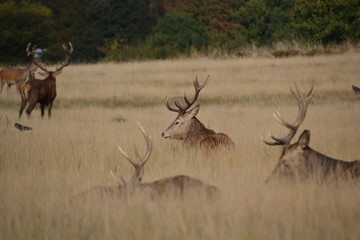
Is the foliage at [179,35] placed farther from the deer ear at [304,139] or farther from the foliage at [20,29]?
the deer ear at [304,139]

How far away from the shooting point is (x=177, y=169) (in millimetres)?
7602

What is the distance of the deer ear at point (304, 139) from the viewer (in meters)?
5.97

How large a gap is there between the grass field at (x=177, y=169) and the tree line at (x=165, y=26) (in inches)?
557

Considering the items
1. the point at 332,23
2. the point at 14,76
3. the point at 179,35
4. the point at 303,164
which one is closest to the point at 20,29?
the point at 179,35

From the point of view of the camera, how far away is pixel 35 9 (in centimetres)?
4806

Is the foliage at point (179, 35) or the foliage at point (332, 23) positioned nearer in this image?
the foliage at point (332, 23)

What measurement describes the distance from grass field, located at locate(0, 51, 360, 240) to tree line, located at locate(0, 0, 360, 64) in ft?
46.4

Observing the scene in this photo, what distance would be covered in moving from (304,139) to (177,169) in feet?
6.42

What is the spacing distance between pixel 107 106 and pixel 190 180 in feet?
44.5

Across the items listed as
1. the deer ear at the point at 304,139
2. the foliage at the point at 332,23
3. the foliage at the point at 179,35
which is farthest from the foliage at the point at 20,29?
the deer ear at the point at 304,139

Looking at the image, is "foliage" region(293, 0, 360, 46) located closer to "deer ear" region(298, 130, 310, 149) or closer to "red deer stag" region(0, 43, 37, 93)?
"red deer stag" region(0, 43, 37, 93)

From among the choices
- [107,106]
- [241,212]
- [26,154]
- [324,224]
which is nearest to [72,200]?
[241,212]

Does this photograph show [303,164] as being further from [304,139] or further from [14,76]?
[14,76]

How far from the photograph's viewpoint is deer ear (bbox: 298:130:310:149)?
19.6 feet
